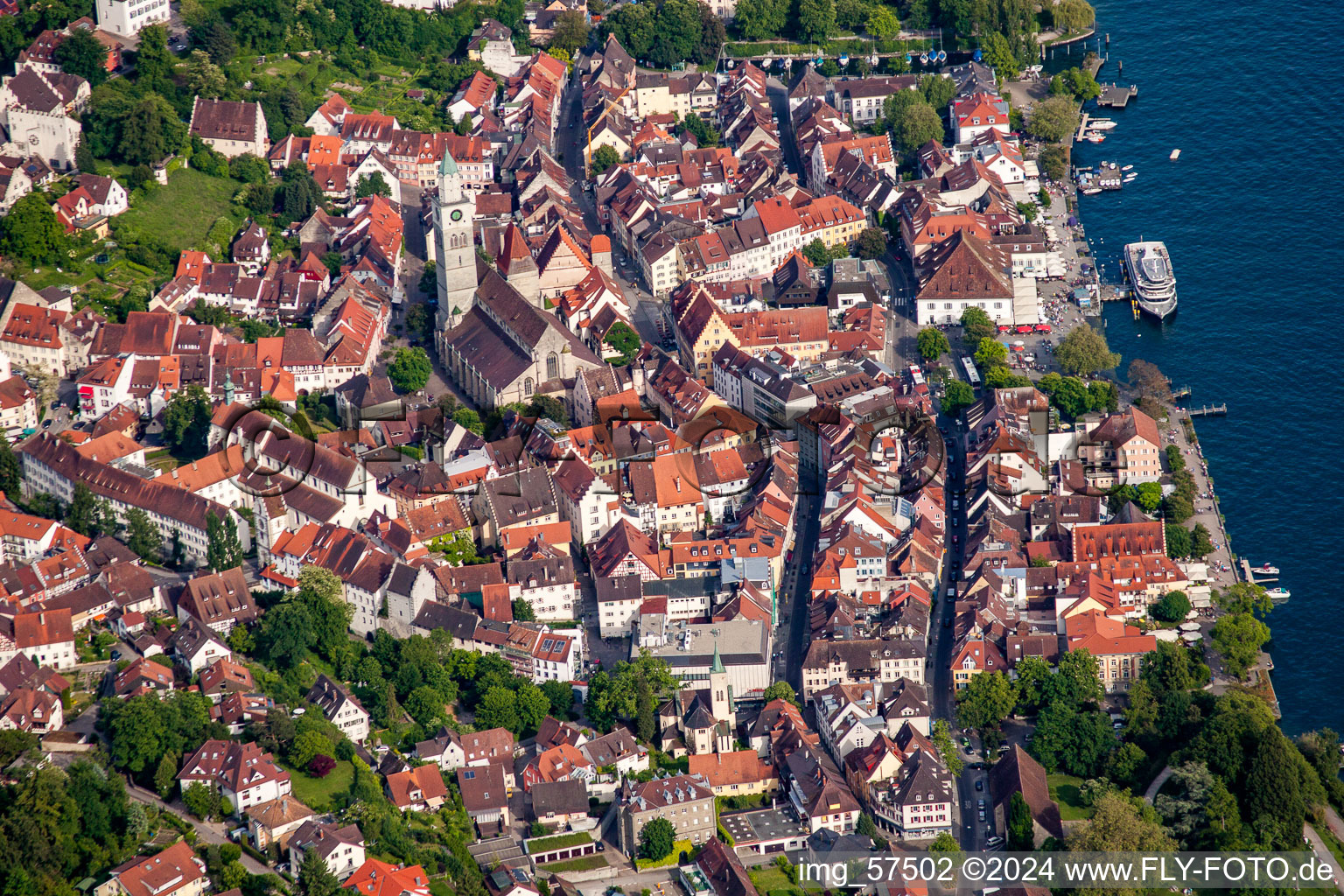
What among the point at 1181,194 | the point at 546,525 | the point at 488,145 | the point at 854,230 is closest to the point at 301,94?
the point at 488,145

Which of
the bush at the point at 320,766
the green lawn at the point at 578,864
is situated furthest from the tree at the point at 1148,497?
the bush at the point at 320,766

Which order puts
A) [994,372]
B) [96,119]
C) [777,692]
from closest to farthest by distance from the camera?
[777,692], [994,372], [96,119]

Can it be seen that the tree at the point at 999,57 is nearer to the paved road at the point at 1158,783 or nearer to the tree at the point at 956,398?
the tree at the point at 956,398

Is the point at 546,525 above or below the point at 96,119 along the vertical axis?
below

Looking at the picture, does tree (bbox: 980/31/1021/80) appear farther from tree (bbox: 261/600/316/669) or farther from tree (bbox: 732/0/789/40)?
tree (bbox: 261/600/316/669)

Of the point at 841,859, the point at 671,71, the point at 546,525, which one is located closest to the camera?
the point at 841,859

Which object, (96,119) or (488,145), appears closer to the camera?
(96,119)

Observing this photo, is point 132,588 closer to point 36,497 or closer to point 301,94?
point 36,497
